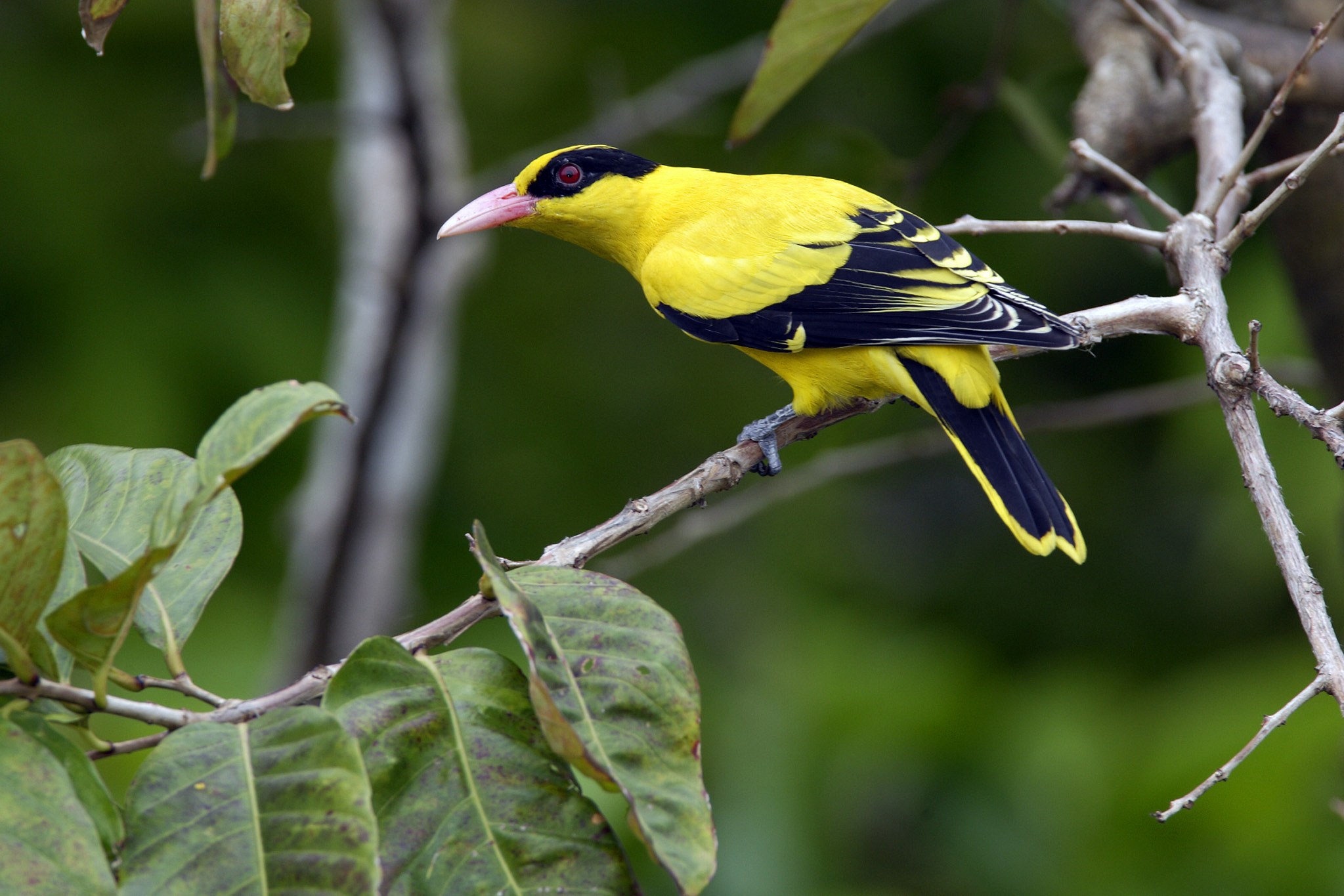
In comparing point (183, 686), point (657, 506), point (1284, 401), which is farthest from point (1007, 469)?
point (183, 686)

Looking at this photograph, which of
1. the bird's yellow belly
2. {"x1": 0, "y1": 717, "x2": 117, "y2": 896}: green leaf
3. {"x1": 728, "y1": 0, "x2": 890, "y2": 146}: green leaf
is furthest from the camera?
the bird's yellow belly

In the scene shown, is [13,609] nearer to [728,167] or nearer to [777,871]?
[777,871]

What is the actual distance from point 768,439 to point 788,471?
1.10 m

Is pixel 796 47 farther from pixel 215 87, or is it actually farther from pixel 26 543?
pixel 26 543

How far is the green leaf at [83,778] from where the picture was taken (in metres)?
1.23

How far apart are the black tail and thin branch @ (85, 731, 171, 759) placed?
5.18 feet

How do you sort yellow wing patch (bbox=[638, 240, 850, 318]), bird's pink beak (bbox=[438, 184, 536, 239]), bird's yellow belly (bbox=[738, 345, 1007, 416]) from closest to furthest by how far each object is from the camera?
1. bird's yellow belly (bbox=[738, 345, 1007, 416])
2. yellow wing patch (bbox=[638, 240, 850, 318])
3. bird's pink beak (bbox=[438, 184, 536, 239])

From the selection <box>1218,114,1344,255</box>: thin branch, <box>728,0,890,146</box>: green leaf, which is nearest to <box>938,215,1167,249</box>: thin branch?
<box>1218,114,1344,255</box>: thin branch

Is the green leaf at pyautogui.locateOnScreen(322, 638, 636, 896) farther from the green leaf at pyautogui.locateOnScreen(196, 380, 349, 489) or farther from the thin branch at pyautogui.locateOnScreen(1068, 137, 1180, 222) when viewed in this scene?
the thin branch at pyautogui.locateOnScreen(1068, 137, 1180, 222)

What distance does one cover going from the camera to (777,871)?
4.02m

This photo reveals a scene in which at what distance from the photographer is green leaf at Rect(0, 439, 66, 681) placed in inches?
47.5

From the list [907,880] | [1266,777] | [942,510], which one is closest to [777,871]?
[907,880]

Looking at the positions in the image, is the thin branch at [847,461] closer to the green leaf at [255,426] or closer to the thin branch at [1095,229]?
the thin branch at [1095,229]

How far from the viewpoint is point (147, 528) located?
1573 millimetres
